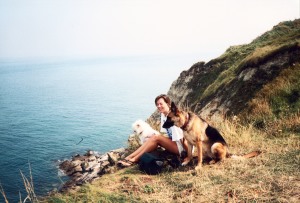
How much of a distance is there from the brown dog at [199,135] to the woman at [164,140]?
0.45 metres

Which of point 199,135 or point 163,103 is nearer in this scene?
point 199,135

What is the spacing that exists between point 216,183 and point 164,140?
2.61m

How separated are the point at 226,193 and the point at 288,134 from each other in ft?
17.7

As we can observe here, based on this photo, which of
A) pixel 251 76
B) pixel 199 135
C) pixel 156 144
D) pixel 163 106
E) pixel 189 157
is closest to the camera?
pixel 199 135

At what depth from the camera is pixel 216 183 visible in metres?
6.27

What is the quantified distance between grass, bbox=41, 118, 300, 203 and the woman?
1.58ft

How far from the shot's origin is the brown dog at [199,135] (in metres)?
7.48

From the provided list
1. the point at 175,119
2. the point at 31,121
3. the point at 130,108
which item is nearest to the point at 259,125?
the point at 175,119

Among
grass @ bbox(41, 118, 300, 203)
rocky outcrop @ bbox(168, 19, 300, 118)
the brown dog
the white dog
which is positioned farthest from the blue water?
rocky outcrop @ bbox(168, 19, 300, 118)

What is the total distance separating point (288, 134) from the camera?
9.84m

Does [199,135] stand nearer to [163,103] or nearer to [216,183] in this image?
[163,103]

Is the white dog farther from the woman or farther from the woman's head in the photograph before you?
the woman's head

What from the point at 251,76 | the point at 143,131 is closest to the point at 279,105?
the point at 251,76

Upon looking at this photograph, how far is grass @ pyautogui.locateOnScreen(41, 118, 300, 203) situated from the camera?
17.9 ft
